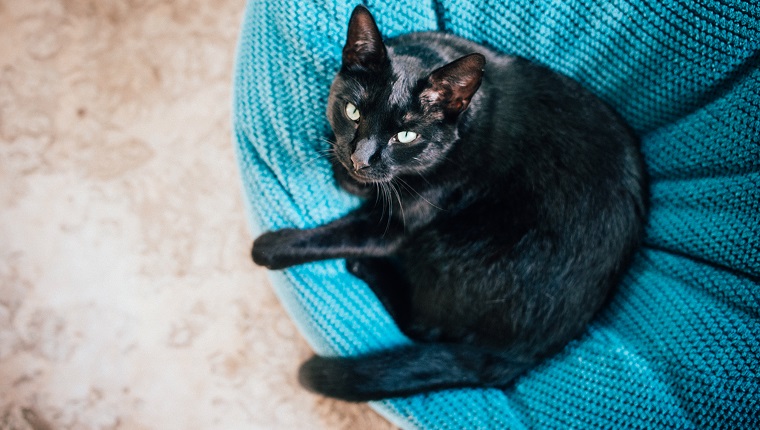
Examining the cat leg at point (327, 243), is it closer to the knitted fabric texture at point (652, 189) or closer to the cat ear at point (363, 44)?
the knitted fabric texture at point (652, 189)

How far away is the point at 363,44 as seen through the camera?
0.83 metres

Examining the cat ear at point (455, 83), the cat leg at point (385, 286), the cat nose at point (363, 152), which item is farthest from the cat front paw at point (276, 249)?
the cat ear at point (455, 83)

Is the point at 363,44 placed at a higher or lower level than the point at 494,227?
higher

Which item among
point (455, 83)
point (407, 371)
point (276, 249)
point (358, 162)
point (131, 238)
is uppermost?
point (455, 83)

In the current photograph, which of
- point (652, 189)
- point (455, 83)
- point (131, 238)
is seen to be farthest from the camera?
point (131, 238)

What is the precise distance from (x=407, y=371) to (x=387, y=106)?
1.61 feet

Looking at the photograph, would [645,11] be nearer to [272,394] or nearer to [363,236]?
[363,236]

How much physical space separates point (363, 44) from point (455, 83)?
159mm

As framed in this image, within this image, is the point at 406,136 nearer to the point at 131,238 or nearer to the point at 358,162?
the point at 358,162

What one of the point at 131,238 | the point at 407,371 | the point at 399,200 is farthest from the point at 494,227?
the point at 131,238

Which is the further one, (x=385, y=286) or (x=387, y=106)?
(x=385, y=286)

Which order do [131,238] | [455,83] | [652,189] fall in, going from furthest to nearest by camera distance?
[131,238] < [652,189] < [455,83]

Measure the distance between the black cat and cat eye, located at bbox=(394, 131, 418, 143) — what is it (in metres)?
0.04

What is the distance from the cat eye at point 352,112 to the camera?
2.87 feet
